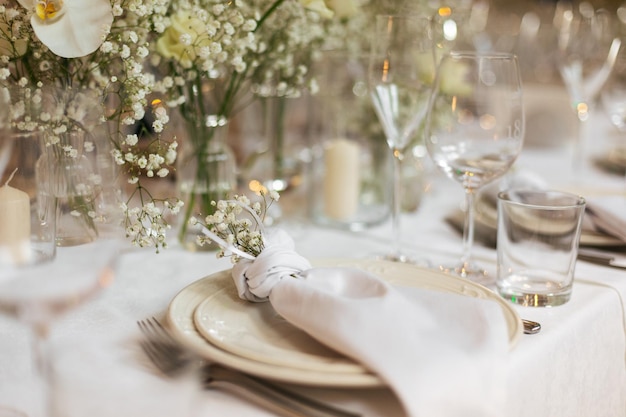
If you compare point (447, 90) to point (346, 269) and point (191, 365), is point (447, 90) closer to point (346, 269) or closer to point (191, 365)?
point (346, 269)

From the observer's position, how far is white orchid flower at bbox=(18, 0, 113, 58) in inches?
33.2

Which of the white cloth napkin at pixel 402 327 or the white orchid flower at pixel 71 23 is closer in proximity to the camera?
the white cloth napkin at pixel 402 327

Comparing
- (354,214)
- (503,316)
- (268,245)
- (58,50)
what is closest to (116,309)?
(268,245)

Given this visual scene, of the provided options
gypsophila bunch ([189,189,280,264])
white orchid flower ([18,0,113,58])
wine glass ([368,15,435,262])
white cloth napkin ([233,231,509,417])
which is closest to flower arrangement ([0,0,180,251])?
white orchid flower ([18,0,113,58])

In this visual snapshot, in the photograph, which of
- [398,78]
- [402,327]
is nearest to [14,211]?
[402,327]

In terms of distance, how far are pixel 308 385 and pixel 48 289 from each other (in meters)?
0.26

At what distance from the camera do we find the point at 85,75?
96cm

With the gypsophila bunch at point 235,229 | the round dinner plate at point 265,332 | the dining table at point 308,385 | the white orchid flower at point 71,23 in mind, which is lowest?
the dining table at point 308,385

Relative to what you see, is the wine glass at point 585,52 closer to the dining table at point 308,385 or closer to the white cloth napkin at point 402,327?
the dining table at point 308,385

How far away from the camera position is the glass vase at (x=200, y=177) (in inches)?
43.8

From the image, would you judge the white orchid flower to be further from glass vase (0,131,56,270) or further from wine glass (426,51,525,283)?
wine glass (426,51,525,283)

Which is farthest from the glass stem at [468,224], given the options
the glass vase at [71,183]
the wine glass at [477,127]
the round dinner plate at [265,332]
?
the glass vase at [71,183]

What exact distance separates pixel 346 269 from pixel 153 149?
35 cm

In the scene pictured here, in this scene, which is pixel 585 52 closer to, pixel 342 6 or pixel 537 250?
pixel 342 6
